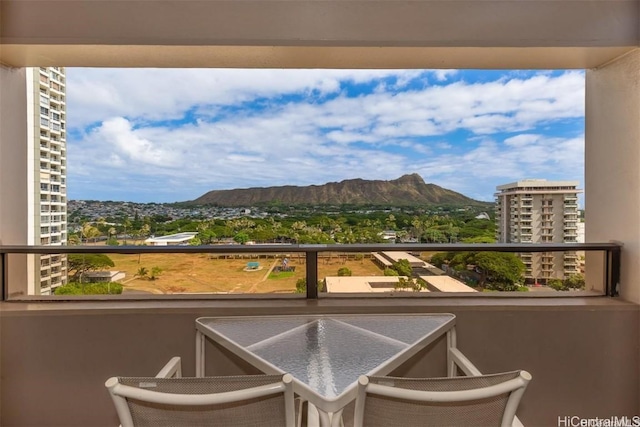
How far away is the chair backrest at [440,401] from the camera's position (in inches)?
33.9

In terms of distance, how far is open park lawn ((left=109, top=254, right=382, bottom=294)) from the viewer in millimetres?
2213

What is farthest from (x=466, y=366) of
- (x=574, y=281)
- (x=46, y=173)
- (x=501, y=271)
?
(x=46, y=173)

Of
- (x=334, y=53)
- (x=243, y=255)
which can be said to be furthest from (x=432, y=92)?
(x=243, y=255)

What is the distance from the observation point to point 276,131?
9.36ft

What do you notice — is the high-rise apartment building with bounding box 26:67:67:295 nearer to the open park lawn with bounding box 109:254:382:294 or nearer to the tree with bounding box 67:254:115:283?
the tree with bounding box 67:254:115:283

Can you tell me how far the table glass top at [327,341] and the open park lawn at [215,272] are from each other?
17.8 inches

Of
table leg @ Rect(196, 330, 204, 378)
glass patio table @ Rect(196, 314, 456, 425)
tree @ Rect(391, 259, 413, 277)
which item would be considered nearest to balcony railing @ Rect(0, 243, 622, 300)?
tree @ Rect(391, 259, 413, 277)

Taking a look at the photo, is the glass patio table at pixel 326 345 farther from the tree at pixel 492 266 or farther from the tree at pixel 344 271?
the tree at pixel 492 266

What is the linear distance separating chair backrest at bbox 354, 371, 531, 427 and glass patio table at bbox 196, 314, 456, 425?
0.17 metres

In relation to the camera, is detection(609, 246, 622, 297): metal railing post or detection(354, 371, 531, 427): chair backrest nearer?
detection(354, 371, 531, 427): chair backrest

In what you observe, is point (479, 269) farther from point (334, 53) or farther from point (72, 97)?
point (72, 97)

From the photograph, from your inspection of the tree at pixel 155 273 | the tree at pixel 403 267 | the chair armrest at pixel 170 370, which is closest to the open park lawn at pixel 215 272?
the tree at pixel 155 273

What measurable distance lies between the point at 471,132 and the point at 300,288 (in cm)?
207

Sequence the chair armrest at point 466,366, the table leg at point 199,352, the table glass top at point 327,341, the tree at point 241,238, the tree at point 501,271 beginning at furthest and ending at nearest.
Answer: the tree at point 241,238, the tree at point 501,271, the table leg at point 199,352, the chair armrest at point 466,366, the table glass top at point 327,341
